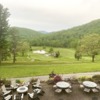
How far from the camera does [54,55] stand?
9769 cm

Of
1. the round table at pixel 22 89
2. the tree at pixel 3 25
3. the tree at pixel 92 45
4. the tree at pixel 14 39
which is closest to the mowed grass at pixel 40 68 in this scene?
the tree at pixel 14 39

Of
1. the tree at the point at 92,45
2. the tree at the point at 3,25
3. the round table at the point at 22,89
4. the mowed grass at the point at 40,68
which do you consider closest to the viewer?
the round table at the point at 22,89

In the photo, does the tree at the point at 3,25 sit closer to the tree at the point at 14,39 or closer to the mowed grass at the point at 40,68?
the tree at the point at 14,39

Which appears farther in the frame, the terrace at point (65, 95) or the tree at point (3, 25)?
the tree at point (3, 25)

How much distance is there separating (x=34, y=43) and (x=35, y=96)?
484 ft

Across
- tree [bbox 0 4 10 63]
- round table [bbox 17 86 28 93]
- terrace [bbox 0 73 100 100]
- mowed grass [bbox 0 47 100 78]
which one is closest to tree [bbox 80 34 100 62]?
mowed grass [bbox 0 47 100 78]

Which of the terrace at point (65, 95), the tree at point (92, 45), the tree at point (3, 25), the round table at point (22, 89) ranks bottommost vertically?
the terrace at point (65, 95)

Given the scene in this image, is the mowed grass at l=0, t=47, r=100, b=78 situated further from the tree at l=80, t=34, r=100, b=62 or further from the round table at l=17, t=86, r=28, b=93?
the round table at l=17, t=86, r=28, b=93

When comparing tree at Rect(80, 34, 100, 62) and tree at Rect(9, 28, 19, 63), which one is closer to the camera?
tree at Rect(9, 28, 19, 63)

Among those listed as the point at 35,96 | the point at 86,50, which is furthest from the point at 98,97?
the point at 86,50

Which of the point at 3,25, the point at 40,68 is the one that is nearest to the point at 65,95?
the point at 40,68

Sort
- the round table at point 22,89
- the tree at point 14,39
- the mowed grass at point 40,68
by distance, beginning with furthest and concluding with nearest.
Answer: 1. the tree at point 14,39
2. the mowed grass at point 40,68
3. the round table at point 22,89

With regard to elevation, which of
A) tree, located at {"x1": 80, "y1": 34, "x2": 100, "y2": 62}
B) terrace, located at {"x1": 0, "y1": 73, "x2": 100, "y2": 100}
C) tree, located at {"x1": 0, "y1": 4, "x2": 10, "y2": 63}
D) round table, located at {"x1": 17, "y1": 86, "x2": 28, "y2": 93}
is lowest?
terrace, located at {"x1": 0, "y1": 73, "x2": 100, "y2": 100}

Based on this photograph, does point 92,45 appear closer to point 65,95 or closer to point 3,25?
point 3,25
